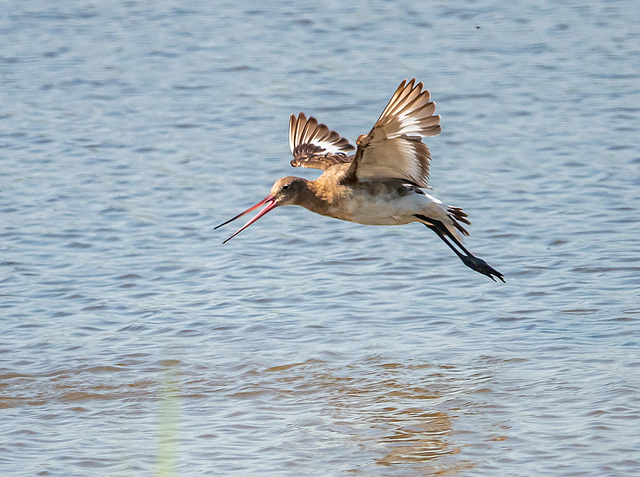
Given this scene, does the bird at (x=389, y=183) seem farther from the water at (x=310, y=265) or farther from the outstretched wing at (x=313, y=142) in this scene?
the water at (x=310, y=265)

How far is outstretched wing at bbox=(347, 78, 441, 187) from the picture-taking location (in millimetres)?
5410

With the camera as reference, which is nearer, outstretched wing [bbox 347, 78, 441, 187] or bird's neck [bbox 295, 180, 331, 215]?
outstretched wing [bbox 347, 78, 441, 187]

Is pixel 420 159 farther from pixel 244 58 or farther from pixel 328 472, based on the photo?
pixel 244 58

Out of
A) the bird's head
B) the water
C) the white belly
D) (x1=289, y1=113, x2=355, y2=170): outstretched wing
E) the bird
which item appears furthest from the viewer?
(x1=289, y1=113, x2=355, y2=170): outstretched wing

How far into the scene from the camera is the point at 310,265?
25.5ft

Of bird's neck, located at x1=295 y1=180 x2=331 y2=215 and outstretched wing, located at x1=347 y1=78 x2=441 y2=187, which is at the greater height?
outstretched wing, located at x1=347 y1=78 x2=441 y2=187

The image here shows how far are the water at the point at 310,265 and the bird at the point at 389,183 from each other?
2.68ft

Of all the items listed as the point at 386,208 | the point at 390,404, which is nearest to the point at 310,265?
the point at 386,208

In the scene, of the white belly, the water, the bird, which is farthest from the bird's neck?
the water

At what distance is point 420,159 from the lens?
19.7ft

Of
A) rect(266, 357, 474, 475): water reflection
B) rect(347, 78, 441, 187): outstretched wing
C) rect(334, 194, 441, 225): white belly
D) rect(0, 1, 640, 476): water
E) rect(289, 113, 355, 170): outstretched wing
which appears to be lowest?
rect(266, 357, 474, 475): water reflection

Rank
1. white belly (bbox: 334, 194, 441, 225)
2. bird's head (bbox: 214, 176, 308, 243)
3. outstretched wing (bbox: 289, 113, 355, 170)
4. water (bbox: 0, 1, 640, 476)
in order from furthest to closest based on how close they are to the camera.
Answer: outstretched wing (bbox: 289, 113, 355, 170)
bird's head (bbox: 214, 176, 308, 243)
white belly (bbox: 334, 194, 441, 225)
water (bbox: 0, 1, 640, 476)

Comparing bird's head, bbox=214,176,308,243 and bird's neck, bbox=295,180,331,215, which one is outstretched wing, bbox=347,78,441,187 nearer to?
bird's neck, bbox=295,180,331,215

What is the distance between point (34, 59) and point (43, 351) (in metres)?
7.26
